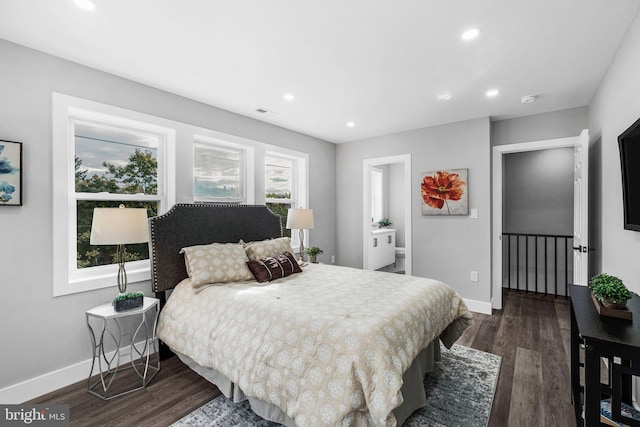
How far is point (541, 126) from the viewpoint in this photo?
151 inches

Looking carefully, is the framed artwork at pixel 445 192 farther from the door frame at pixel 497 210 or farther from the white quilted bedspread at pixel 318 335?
the white quilted bedspread at pixel 318 335

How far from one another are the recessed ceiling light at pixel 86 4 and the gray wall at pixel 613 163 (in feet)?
11.0

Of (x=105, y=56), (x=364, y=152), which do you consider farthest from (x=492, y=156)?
(x=105, y=56)

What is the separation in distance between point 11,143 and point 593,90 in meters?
5.14

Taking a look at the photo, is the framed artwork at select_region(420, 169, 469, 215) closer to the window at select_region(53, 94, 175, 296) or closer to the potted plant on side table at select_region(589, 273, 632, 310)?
the potted plant on side table at select_region(589, 273, 632, 310)

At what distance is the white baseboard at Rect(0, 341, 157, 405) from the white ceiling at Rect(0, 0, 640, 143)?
8.10ft

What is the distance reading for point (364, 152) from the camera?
515 centimetres

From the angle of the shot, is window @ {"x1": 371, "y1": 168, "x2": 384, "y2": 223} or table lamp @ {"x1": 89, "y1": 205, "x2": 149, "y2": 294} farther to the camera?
window @ {"x1": 371, "y1": 168, "x2": 384, "y2": 223}

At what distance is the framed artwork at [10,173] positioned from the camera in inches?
82.7

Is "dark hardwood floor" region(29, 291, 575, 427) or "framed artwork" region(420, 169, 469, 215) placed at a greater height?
"framed artwork" region(420, 169, 469, 215)

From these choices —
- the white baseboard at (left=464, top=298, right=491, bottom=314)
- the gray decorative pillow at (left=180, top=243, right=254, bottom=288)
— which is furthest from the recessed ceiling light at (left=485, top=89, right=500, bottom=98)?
the gray decorative pillow at (left=180, top=243, right=254, bottom=288)

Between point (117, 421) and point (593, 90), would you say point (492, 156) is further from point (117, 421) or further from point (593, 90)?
point (117, 421)

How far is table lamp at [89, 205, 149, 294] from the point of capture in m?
2.24

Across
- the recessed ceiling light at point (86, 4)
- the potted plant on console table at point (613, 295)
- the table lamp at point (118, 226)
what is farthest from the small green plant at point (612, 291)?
the recessed ceiling light at point (86, 4)
